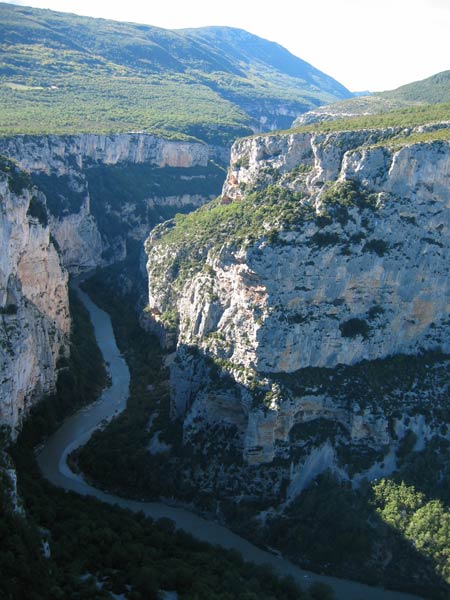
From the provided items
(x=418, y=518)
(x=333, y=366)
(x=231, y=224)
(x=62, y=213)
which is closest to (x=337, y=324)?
(x=333, y=366)

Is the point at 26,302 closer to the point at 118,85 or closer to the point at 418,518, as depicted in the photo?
the point at 418,518

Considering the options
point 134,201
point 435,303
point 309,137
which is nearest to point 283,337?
point 435,303

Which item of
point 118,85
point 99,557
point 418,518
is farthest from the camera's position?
point 118,85

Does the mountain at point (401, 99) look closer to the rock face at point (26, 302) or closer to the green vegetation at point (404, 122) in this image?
the green vegetation at point (404, 122)

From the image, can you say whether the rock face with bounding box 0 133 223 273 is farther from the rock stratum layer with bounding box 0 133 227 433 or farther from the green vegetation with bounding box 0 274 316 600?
the green vegetation with bounding box 0 274 316 600

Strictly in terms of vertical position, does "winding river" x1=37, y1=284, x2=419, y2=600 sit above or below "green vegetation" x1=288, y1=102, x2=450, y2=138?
below

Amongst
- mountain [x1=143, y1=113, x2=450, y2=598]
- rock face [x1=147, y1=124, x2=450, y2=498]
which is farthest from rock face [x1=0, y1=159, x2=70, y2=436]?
rock face [x1=147, y1=124, x2=450, y2=498]

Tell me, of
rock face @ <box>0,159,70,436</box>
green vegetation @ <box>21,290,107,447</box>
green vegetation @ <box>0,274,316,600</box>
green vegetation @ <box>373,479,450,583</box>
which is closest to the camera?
green vegetation @ <box>0,274,316,600</box>

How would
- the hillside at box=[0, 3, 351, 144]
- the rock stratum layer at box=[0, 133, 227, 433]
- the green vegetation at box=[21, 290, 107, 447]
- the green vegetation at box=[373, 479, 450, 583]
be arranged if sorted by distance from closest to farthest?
the green vegetation at box=[373, 479, 450, 583] < the rock stratum layer at box=[0, 133, 227, 433] < the green vegetation at box=[21, 290, 107, 447] < the hillside at box=[0, 3, 351, 144]
